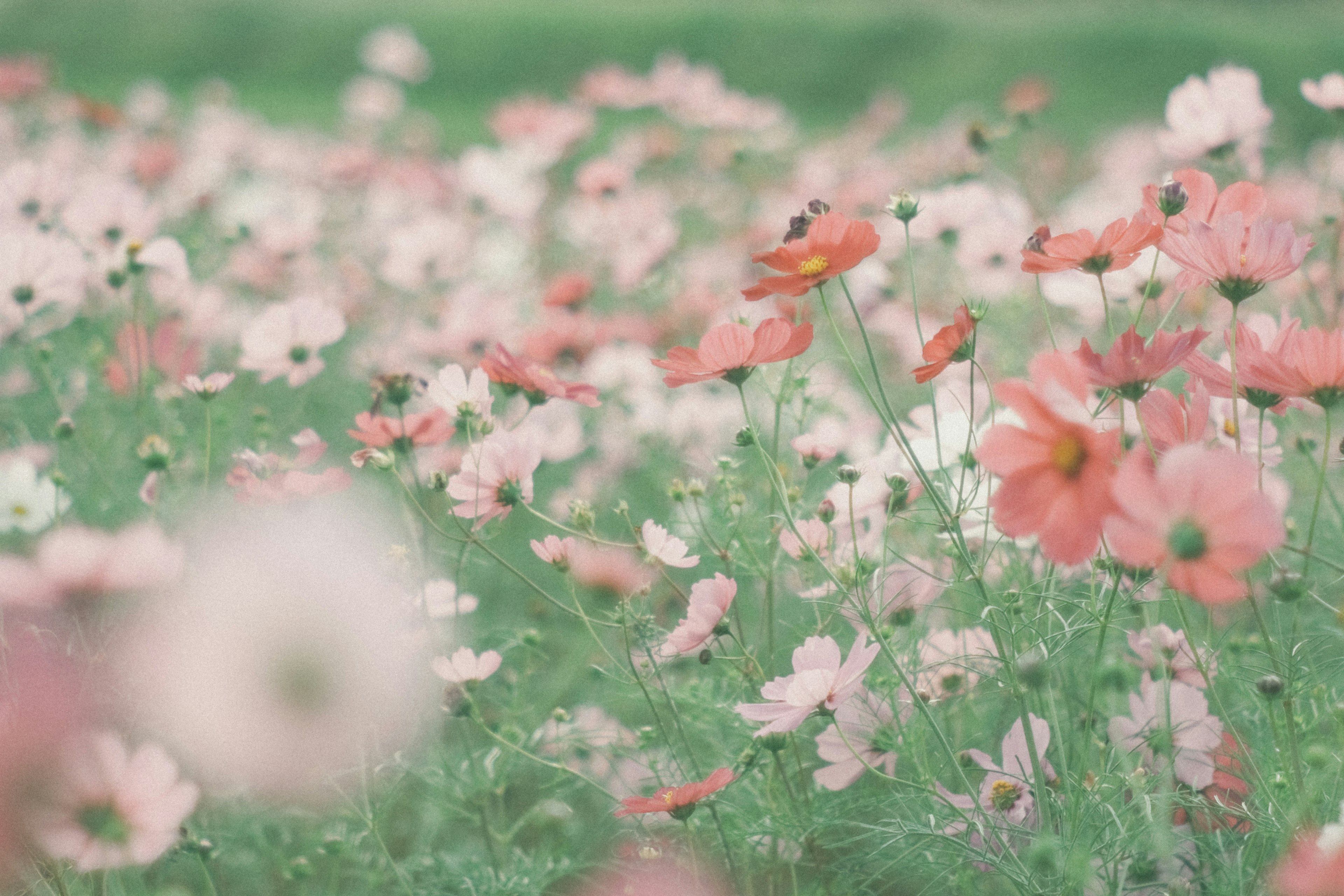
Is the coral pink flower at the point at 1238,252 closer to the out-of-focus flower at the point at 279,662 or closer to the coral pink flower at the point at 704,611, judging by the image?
the coral pink flower at the point at 704,611

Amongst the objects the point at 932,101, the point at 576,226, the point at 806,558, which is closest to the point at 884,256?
the point at 576,226

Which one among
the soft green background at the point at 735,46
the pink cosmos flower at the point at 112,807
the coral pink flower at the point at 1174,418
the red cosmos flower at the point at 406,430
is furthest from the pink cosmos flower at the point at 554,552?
the soft green background at the point at 735,46

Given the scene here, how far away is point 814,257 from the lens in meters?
0.54

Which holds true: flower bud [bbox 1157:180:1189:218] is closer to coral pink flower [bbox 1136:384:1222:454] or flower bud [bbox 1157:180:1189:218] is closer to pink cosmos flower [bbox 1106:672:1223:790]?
coral pink flower [bbox 1136:384:1222:454]

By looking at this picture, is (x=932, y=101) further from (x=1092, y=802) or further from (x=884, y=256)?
(x=1092, y=802)

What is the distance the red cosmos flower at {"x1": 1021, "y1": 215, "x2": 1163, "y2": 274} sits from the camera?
502 millimetres

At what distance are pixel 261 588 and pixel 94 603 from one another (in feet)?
0.30

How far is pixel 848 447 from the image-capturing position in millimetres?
1042

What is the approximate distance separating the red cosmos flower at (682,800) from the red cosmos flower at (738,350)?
0.21 m

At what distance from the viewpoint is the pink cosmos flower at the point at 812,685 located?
509 mm

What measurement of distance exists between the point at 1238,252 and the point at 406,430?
52 centimetres

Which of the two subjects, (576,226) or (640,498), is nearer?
(640,498)

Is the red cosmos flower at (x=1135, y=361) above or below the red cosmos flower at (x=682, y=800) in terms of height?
above

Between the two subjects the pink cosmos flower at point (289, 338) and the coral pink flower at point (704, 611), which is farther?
the pink cosmos flower at point (289, 338)
